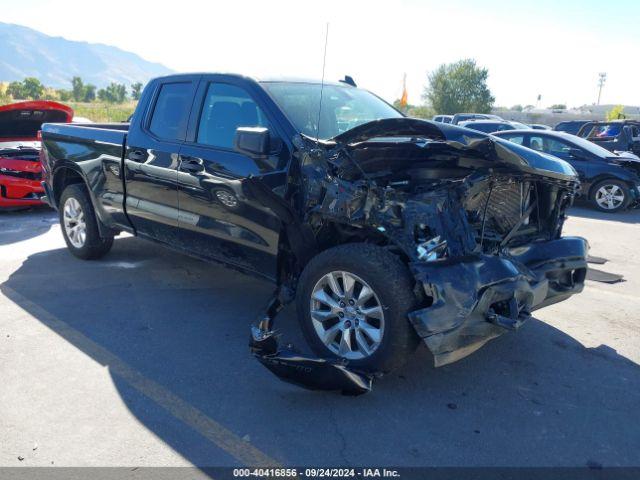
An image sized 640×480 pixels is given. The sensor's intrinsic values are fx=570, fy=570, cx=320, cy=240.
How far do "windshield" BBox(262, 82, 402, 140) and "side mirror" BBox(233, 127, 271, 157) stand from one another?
338 mm

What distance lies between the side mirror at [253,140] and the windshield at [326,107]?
0.34 m

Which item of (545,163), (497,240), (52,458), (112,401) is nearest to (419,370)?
(497,240)

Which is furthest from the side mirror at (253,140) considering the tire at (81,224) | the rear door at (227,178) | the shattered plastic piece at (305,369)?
the tire at (81,224)

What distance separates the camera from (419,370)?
12.7ft

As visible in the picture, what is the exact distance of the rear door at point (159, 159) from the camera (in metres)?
4.89

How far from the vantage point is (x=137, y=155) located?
5.23 metres

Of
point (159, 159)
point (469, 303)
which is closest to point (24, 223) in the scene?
point (159, 159)

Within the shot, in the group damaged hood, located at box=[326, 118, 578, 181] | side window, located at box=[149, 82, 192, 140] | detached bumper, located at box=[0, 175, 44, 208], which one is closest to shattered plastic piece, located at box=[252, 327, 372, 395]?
damaged hood, located at box=[326, 118, 578, 181]

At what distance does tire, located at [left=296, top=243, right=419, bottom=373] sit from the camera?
11.1ft

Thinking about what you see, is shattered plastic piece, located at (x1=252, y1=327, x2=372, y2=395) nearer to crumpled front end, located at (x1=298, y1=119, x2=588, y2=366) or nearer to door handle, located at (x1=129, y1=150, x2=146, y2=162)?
crumpled front end, located at (x1=298, y1=119, x2=588, y2=366)

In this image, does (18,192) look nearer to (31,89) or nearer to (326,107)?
(326,107)

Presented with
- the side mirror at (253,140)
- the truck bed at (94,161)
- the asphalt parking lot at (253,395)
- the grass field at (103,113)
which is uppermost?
the side mirror at (253,140)

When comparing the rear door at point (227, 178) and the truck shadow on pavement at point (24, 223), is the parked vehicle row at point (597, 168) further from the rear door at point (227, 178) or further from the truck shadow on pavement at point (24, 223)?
the truck shadow on pavement at point (24, 223)

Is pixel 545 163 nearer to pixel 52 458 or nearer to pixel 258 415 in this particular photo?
pixel 258 415
